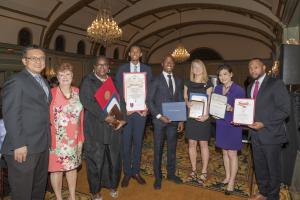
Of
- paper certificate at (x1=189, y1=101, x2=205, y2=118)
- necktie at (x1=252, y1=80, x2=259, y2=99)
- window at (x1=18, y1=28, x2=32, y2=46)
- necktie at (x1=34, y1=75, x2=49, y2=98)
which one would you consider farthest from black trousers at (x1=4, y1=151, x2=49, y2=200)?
window at (x1=18, y1=28, x2=32, y2=46)

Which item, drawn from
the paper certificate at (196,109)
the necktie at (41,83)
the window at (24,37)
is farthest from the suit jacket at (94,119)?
the window at (24,37)

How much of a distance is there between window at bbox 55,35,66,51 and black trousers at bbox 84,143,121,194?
372 inches

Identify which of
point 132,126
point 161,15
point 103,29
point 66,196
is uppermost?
point 161,15

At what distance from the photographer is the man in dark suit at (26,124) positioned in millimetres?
2295

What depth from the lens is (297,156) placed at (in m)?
3.65

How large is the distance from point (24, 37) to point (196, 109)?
Result: 8.62 m

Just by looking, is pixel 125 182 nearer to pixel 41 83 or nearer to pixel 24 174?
pixel 24 174

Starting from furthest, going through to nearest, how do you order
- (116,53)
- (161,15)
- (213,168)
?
(116,53), (161,15), (213,168)

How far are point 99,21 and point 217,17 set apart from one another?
706 centimetres

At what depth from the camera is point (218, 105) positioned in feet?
11.1

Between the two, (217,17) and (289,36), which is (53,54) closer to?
(217,17)

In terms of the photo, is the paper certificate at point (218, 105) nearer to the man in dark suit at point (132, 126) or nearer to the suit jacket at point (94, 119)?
the man in dark suit at point (132, 126)

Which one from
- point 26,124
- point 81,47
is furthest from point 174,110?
point 81,47

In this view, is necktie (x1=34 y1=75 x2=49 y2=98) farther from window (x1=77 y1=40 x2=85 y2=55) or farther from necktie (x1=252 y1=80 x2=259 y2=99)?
window (x1=77 y1=40 x2=85 y2=55)
